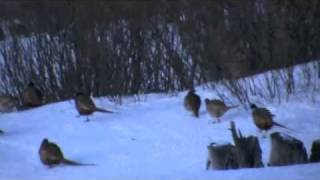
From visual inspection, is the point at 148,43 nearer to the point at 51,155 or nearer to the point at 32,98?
the point at 32,98

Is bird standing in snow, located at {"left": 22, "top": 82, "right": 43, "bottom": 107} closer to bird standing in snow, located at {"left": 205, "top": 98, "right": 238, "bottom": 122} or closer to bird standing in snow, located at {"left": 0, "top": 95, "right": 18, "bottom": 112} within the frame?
bird standing in snow, located at {"left": 0, "top": 95, "right": 18, "bottom": 112}

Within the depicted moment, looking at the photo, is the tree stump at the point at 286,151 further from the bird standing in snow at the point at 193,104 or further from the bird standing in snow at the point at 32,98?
the bird standing in snow at the point at 32,98

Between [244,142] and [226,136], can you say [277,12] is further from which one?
[244,142]

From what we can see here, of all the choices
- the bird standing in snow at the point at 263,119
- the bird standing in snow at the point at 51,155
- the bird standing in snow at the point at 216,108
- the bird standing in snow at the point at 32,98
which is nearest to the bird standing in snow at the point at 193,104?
the bird standing in snow at the point at 216,108

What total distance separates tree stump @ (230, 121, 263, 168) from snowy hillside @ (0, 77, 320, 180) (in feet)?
1.79

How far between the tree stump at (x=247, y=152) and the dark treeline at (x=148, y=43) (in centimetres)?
Answer: 481

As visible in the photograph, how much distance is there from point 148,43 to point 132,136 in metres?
4.26

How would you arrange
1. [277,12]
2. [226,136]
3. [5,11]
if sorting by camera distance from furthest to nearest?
[5,11]
[277,12]
[226,136]

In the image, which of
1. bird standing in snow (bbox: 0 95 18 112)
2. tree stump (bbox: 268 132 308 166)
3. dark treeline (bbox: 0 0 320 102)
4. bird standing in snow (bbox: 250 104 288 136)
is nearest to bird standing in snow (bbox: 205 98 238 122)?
bird standing in snow (bbox: 250 104 288 136)

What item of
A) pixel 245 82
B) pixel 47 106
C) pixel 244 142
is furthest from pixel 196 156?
pixel 47 106

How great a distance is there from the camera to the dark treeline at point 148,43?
13688mm

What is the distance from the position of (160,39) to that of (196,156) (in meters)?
5.39

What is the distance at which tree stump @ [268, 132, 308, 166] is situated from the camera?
27.5 feet

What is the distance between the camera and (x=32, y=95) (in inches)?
552
